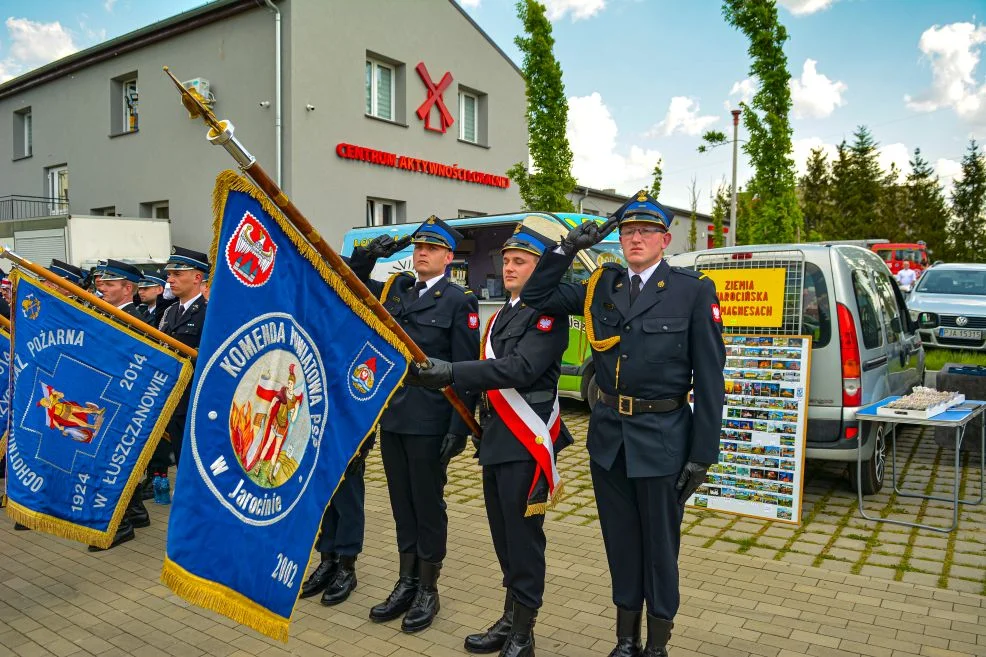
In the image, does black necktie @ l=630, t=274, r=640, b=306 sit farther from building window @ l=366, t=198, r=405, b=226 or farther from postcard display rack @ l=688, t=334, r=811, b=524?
building window @ l=366, t=198, r=405, b=226

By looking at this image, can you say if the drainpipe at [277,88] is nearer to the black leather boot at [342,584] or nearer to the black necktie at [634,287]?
the black leather boot at [342,584]

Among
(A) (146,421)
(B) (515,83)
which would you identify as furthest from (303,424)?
(B) (515,83)

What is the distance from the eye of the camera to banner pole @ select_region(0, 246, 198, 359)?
4.47m

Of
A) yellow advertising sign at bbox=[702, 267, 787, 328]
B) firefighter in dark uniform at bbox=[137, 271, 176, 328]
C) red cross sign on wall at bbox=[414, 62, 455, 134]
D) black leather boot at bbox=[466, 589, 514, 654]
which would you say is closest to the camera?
black leather boot at bbox=[466, 589, 514, 654]

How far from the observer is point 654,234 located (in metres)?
3.39

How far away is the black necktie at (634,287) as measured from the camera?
3.43m

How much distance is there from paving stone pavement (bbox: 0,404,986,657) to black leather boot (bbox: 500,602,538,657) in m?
0.21

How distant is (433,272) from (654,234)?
1.28 metres

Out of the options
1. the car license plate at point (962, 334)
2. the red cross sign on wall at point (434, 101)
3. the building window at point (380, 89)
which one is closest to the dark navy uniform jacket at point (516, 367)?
the car license plate at point (962, 334)

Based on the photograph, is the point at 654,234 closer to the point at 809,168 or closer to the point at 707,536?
the point at 707,536

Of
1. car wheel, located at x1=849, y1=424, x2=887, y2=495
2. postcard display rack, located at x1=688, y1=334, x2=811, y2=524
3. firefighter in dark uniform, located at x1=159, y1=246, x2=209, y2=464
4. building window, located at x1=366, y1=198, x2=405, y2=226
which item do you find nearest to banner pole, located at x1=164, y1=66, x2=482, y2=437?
firefighter in dark uniform, located at x1=159, y1=246, x2=209, y2=464

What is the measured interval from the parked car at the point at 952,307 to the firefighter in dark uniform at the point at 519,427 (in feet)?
35.3

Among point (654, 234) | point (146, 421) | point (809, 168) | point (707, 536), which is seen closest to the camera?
point (654, 234)

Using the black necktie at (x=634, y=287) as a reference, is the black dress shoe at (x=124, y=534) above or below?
below
